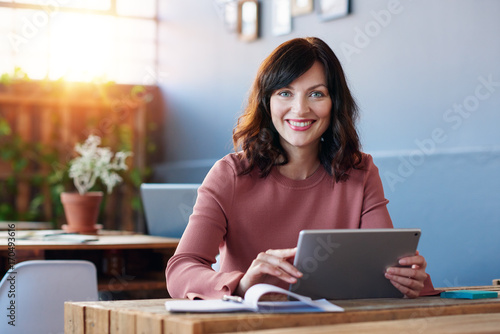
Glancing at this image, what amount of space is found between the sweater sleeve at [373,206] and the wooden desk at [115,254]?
1671 mm

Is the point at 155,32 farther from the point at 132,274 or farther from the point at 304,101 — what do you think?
the point at 304,101

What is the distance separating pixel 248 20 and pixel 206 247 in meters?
3.75

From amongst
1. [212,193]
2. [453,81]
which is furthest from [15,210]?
[212,193]

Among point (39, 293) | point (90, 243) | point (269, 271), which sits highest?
point (269, 271)

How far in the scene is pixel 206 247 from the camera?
1.91 meters

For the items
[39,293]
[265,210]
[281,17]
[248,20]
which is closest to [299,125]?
[265,210]

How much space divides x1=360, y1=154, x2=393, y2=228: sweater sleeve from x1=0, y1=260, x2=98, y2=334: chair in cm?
138

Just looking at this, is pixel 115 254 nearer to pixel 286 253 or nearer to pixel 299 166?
pixel 299 166

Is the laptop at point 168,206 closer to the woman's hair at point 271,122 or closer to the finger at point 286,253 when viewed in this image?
the woman's hair at point 271,122

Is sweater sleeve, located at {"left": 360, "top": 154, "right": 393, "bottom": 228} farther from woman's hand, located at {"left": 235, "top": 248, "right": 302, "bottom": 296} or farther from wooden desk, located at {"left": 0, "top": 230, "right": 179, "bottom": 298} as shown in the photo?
wooden desk, located at {"left": 0, "top": 230, "right": 179, "bottom": 298}

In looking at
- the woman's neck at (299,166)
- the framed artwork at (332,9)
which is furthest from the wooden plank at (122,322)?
the framed artwork at (332,9)

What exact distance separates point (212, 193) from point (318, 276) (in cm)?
49

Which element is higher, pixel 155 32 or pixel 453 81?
pixel 155 32

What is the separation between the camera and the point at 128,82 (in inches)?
276
